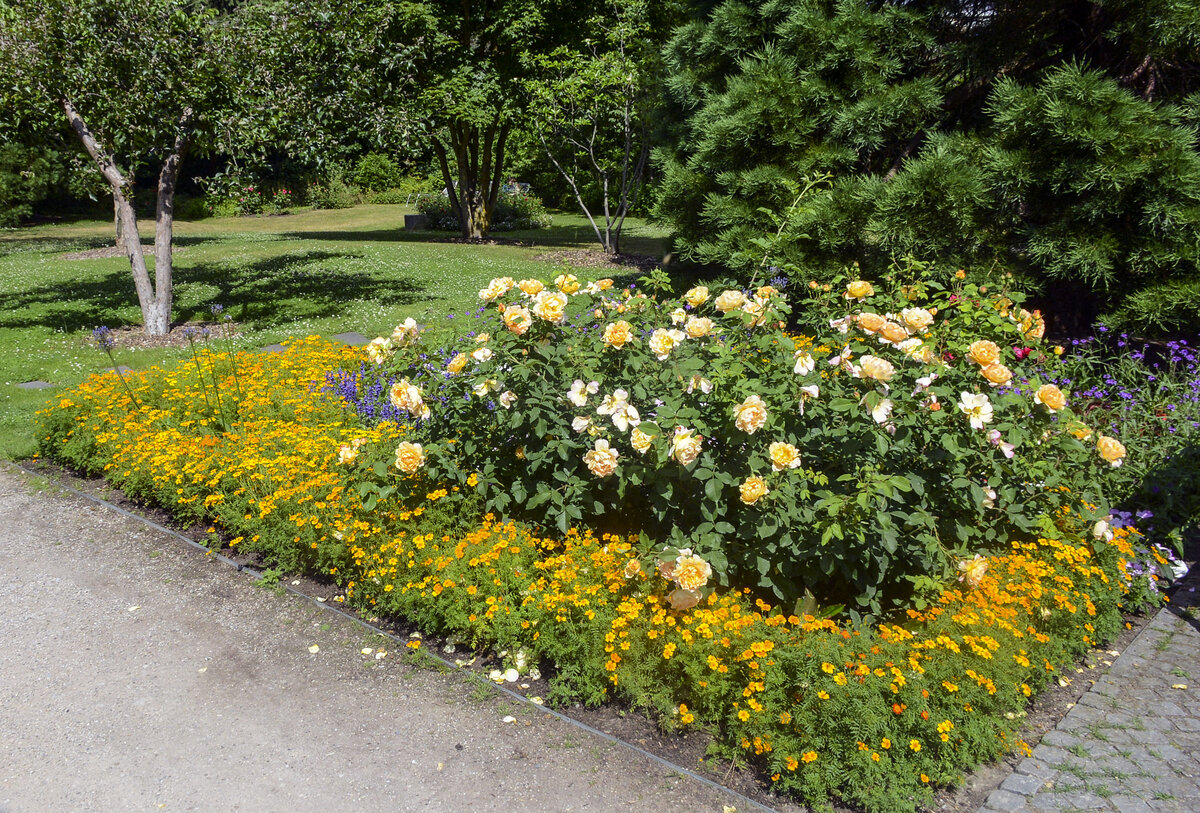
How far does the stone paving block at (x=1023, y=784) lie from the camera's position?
275 centimetres

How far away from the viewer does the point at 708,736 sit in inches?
120

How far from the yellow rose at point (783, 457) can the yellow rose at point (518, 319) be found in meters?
1.28

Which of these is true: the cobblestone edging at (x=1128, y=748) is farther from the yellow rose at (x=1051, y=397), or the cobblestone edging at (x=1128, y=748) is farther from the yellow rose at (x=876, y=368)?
the yellow rose at (x=876, y=368)

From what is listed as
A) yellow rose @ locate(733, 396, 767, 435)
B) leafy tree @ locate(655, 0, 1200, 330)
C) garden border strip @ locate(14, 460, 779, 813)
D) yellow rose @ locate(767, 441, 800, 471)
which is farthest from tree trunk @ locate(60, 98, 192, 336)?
yellow rose @ locate(767, 441, 800, 471)

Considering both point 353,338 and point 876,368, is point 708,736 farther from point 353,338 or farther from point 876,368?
point 353,338

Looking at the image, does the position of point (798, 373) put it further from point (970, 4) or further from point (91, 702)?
point (970, 4)

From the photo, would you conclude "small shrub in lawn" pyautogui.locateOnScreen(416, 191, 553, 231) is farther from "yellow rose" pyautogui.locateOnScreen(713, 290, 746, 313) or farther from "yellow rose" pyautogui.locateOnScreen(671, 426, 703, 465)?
"yellow rose" pyautogui.locateOnScreen(671, 426, 703, 465)

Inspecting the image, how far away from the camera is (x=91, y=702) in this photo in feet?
10.6

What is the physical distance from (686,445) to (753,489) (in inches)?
12.5

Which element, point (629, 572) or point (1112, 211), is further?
point (1112, 211)

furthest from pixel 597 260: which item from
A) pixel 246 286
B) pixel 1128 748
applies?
pixel 1128 748

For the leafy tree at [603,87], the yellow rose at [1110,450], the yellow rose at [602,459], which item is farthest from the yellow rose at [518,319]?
the leafy tree at [603,87]

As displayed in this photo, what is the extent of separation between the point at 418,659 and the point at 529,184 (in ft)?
89.9

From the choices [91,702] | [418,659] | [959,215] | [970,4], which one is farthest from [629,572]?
[970,4]
